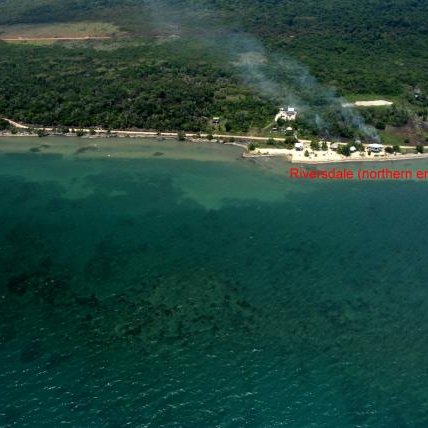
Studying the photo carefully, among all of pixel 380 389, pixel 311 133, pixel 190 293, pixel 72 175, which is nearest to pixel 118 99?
pixel 72 175

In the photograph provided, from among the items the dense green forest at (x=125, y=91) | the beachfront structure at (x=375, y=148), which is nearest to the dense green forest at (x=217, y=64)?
the dense green forest at (x=125, y=91)

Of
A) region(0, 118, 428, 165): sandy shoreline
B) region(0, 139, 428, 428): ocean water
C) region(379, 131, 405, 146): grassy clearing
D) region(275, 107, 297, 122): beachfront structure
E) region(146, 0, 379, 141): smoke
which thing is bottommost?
region(0, 139, 428, 428): ocean water

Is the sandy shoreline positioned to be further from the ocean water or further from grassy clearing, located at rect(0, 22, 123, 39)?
grassy clearing, located at rect(0, 22, 123, 39)

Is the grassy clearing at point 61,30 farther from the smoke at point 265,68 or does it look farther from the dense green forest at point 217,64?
the smoke at point 265,68

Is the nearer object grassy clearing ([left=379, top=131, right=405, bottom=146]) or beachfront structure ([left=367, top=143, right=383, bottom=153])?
beachfront structure ([left=367, top=143, right=383, bottom=153])

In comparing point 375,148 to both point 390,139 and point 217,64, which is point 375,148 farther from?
point 217,64

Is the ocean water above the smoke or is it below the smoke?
below

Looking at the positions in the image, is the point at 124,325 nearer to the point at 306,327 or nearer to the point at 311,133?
the point at 306,327

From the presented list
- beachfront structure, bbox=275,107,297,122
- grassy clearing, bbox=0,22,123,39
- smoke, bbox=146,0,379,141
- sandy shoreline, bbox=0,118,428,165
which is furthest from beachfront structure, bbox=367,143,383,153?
grassy clearing, bbox=0,22,123,39
